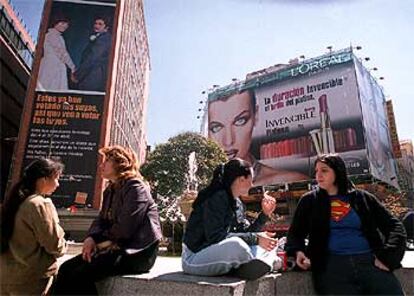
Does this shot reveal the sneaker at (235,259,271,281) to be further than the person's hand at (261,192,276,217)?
No

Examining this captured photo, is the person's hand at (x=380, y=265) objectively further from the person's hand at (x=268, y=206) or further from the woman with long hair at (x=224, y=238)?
the person's hand at (x=268, y=206)

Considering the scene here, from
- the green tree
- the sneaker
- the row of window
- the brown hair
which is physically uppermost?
the row of window

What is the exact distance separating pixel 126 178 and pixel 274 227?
105 feet

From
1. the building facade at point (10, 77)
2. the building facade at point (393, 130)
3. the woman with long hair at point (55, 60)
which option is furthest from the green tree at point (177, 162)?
the building facade at point (393, 130)

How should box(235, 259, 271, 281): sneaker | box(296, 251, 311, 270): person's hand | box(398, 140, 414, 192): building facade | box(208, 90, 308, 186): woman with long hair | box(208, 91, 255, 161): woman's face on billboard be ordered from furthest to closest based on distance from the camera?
box(398, 140, 414, 192): building facade
box(208, 91, 255, 161): woman's face on billboard
box(208, 90, 308, 186): woman with long hair
box(296, 251, 311, 270): person's hand
box(235, 259, 271, 281): sneaker

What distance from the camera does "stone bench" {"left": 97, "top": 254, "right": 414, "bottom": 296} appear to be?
2135 mm

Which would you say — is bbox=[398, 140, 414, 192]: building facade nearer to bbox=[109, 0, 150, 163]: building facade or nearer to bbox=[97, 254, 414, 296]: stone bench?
bbox=[109, 0, 150, 163]: building facade

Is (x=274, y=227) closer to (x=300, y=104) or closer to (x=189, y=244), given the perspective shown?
(x=300, y=104)

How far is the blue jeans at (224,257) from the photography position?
2.36 m

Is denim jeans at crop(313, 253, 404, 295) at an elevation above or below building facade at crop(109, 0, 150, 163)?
below

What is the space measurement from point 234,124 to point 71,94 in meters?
20.0

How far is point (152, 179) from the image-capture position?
88.3 feet

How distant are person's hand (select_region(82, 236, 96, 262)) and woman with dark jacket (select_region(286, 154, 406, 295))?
1.45m

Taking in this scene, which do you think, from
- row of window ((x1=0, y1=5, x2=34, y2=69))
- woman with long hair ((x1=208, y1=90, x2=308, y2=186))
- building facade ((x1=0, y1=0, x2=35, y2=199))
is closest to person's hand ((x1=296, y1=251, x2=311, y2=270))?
building facade ((x1=0, y1=0, x2=35, y2=199))
